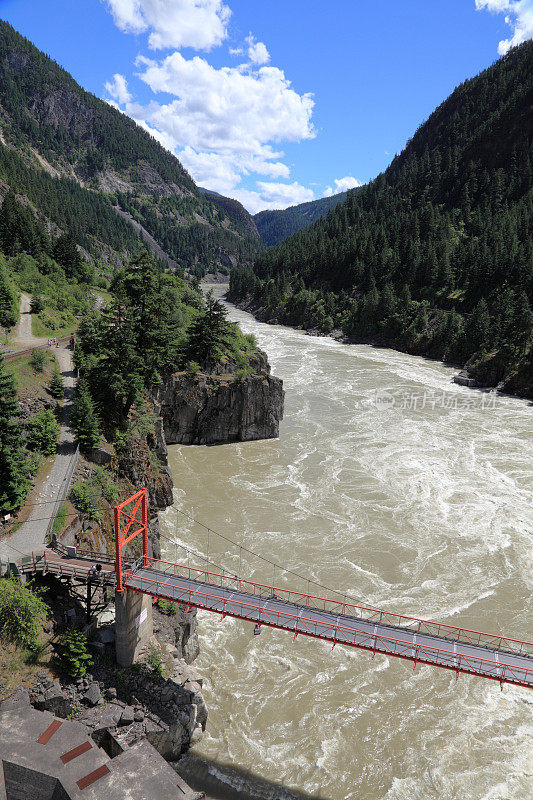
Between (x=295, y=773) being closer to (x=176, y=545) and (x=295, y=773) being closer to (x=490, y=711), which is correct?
(x=490, y=711)

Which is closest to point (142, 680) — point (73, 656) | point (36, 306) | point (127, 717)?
point (127, 717)

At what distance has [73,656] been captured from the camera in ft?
60.7

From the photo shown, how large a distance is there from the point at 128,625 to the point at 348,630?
916 cm

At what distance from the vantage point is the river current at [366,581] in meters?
18.4

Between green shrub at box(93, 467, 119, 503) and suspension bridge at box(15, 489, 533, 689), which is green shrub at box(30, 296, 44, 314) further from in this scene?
suspension bridge at box(15, 489, 533, 689)

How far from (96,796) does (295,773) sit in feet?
25.6

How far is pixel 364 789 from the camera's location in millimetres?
17625

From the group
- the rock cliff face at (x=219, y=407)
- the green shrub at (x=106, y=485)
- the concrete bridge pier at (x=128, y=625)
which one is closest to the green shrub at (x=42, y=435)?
the green shrub at (x=106, y=485)

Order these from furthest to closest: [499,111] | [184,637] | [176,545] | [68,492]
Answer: [499,111], [176,545], [68,492], [184,637]

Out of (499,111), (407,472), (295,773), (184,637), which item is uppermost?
(499,111)

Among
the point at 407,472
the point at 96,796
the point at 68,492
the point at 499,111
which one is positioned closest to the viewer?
the point at 96,796

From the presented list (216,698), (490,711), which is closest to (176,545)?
(216,698)

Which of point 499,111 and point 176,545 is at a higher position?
point 499,111

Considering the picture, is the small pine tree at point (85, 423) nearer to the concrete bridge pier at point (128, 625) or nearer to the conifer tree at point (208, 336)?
the concrete bridge pier at point (128, 625)
